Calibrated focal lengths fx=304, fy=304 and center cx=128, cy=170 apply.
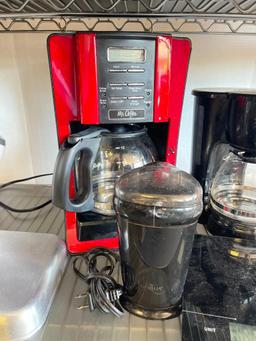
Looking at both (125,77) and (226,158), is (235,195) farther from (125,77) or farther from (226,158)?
(125,77)

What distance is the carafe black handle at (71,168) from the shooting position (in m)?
0.45

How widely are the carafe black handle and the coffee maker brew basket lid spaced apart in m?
0.08

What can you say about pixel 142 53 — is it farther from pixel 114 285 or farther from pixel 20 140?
pixel 20 140

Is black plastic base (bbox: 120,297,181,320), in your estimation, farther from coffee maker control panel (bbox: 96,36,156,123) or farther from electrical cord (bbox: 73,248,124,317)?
coffee maker control panel (bbox: 96,36,156,123)

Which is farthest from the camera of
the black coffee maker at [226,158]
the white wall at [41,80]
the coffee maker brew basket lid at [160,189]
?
the white wall at [41,80]

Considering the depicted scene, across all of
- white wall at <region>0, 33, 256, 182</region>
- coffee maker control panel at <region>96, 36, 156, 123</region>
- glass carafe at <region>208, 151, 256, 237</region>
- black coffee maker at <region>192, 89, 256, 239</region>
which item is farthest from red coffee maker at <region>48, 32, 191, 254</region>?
white wall at <region>0, 33, 256, 182</region>

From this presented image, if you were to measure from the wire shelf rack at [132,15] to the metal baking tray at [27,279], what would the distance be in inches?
16.9

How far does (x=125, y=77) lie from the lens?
457mm

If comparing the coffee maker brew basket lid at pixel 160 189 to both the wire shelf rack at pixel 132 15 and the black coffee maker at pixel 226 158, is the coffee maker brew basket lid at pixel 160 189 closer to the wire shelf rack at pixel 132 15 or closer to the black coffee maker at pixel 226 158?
the black coffee maker at pixel 226 158

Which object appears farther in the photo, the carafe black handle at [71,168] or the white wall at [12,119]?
the white wall at [12,119]

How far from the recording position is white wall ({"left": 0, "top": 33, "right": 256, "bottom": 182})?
80 centimetres

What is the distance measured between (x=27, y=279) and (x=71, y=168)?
0.18m

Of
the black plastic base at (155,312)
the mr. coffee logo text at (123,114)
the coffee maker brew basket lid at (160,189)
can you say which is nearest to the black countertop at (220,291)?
the black plastic base at (155,312)

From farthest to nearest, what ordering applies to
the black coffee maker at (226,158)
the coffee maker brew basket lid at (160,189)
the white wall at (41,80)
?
the white wall at (41,80) < the black coffee maker at (226,158) < the coffee maker brew basket lid at (160,189)
